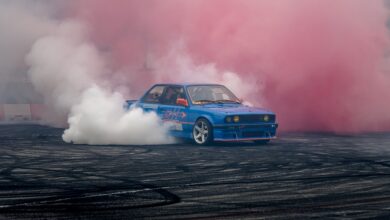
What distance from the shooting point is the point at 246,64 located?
59.2 ft

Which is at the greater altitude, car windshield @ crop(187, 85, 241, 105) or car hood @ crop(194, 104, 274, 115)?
car windshield @ crop(187, 85, 241, 105)

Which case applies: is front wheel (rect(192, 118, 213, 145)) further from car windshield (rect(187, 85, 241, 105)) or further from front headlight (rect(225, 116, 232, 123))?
car windshield (rect(187, 85, 241, 105))

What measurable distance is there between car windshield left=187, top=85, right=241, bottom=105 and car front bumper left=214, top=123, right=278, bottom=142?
1.05 meters

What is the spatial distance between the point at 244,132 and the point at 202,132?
0.84 metres

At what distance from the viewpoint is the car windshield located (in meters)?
14.6

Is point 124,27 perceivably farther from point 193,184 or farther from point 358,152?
point 193,184

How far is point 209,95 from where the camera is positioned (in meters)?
14.9

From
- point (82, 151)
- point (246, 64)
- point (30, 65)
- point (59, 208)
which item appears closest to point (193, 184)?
point (59, 208)

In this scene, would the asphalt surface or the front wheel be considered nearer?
the asphalt surface

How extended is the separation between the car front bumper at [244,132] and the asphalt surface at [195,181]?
206 millimetres

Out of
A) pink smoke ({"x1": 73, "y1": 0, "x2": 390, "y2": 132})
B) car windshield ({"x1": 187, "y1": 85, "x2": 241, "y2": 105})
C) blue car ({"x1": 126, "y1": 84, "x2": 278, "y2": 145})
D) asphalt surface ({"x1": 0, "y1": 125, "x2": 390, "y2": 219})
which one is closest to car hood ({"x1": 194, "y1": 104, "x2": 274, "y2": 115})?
blue car ({"x1": 126, "y1": 84, "x2": 278, "y2": 145})

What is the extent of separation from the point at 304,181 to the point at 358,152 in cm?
388

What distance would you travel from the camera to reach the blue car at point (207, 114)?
45.2 feet

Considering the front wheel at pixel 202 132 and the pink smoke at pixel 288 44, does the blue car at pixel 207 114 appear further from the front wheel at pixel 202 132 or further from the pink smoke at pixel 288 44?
the pink smoke at pixel 288 44
